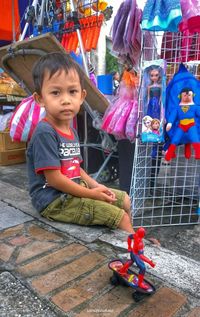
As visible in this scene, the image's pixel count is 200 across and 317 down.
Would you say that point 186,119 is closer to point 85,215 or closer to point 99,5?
point 85,215

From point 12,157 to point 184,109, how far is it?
287cm

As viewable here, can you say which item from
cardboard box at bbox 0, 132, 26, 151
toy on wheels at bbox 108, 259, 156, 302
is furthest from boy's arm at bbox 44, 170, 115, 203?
cardboard box at bbox 0, 132, 26, 151

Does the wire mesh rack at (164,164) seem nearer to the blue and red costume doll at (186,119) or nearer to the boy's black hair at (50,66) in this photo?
the blue and red costume doll at (186,119)

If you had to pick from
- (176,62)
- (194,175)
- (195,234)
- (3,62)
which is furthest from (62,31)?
(195,234)

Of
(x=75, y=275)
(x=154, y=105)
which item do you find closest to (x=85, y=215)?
(x=75, y=275)

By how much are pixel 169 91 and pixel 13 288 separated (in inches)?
76.6

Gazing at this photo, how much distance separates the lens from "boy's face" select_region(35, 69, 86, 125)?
164 cm

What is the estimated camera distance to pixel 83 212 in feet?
5.84

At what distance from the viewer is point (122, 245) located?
60.9 inches

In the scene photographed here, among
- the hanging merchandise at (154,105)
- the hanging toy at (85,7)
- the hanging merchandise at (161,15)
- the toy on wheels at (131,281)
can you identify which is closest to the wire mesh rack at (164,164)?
the hanging merchandise at (154,105)

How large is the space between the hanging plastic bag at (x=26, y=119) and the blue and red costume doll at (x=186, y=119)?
1278mm

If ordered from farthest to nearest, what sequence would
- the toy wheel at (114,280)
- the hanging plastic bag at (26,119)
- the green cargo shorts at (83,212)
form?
the hanging plastic bag at (26,119)
the green cargo shorts at (83,212)
the toy wheel at (114,280)

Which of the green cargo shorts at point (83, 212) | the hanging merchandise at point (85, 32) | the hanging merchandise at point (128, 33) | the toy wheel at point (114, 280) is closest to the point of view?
the toy wheel at point (114, 280)

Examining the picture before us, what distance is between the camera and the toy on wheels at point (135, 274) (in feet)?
3.64
